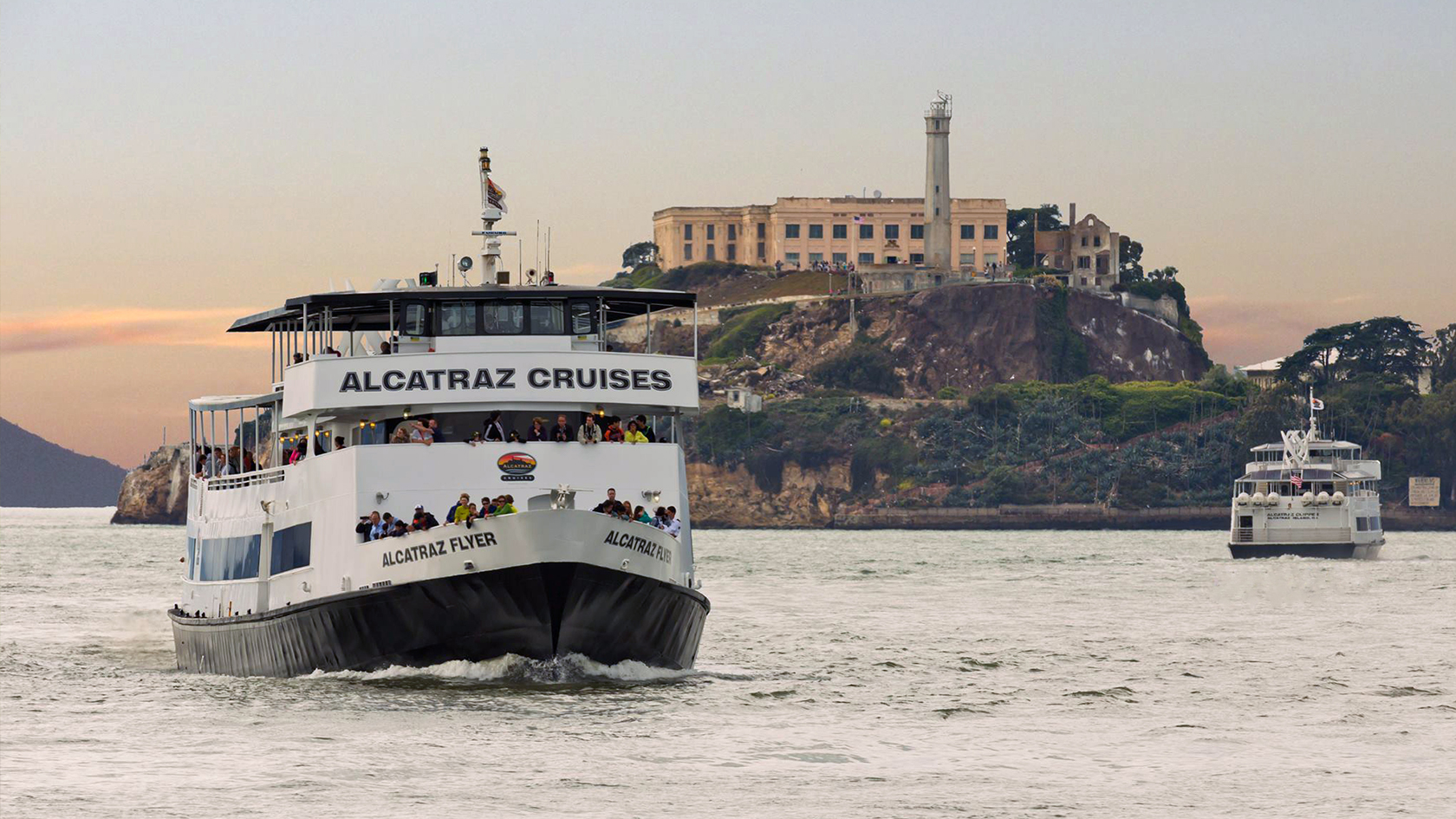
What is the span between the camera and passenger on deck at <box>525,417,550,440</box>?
124 feet

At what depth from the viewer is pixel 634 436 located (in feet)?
127

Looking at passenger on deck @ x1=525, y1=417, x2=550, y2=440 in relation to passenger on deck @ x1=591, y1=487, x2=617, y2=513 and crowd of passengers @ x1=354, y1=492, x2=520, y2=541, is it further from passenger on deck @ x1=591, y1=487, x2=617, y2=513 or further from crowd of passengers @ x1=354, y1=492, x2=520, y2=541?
passenger on deck @ x1=591, y1=487, x2=617, y2=513

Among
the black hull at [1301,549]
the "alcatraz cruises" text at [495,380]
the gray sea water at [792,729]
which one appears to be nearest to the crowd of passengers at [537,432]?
the "alcatraz cruises" text at [495,380]

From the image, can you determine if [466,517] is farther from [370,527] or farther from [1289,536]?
[1289,536]

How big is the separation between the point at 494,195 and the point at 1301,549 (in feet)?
283

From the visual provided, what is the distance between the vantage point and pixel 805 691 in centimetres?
4022

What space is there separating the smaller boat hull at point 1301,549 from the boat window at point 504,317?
86.0 metres

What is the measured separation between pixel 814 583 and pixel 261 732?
6318cm

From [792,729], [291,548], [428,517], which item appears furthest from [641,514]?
[291,548]

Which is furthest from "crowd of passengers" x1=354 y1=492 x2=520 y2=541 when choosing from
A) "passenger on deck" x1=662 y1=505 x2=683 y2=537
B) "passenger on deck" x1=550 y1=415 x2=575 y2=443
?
"passenger on deck" x1=662 y1=505 x2=683 y2=537

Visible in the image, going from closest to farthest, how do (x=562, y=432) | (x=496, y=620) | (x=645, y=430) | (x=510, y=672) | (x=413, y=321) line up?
(x=496, y=620) → (x=510, y=672) → (x=562, y=432) → (x=645, y=430) → (x=413, y=321)

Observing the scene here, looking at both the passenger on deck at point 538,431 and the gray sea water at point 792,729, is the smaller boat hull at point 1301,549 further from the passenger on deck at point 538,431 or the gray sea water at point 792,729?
the passenger on deck at point 538,431

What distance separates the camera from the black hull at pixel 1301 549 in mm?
119750

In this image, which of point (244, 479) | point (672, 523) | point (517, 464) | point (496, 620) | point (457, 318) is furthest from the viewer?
point (244, 479)
